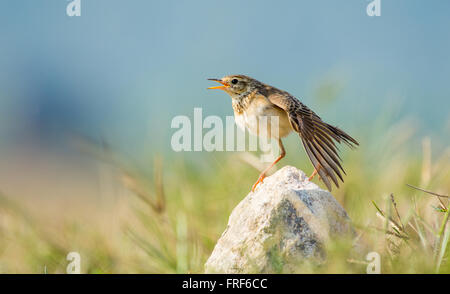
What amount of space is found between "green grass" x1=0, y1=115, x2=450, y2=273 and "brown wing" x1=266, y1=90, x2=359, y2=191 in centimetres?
23

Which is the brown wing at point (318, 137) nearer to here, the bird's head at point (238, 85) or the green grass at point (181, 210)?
the green grass at point (181, 210)

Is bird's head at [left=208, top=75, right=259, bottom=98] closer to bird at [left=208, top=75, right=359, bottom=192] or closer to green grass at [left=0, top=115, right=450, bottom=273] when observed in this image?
bird at [left=208, top=75, right=359, bottom=192]

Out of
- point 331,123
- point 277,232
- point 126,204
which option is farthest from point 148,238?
point 331,123

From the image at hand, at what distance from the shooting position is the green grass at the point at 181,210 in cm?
276

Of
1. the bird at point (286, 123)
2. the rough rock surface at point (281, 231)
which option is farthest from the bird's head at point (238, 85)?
the rough rock surface at point (281, 231)

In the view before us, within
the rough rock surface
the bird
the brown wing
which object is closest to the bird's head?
the bird

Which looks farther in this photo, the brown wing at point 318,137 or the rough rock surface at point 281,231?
the brown wing at point 318,137

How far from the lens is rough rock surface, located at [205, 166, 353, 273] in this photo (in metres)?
2.18
